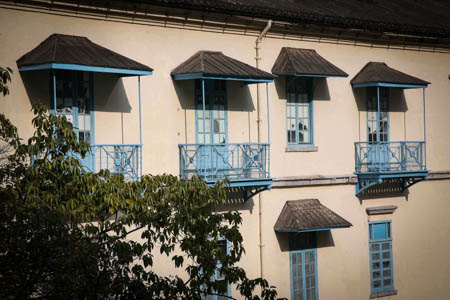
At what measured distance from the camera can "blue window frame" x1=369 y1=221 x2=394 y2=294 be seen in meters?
19.2

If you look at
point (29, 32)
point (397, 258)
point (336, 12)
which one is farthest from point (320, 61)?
point (29, 32)

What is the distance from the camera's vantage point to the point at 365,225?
19125mm

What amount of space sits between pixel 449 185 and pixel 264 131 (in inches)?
290

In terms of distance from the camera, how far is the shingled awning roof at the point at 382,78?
18.3 metres

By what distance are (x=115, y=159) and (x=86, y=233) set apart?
5300 millimetres

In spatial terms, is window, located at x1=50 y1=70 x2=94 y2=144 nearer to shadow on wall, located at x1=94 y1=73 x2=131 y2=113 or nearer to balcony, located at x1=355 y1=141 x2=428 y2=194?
shadow on wall, located at x1=94 y1=73 x2=131 y2=113

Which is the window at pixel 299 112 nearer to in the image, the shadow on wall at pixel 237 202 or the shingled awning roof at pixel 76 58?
the shadow on wall at pixel 237 202

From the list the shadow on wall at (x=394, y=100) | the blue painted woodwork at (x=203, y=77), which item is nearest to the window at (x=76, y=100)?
the blue painted woodwork at (x=203, y=77)

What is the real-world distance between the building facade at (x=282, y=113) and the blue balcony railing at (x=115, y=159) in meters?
0.05

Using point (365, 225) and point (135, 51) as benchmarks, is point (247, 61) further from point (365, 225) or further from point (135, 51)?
point (365, 225)

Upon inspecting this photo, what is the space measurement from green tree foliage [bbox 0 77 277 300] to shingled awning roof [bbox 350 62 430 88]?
9.45 meters

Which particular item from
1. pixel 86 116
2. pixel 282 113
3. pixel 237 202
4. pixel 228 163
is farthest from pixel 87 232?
pixel 282 113

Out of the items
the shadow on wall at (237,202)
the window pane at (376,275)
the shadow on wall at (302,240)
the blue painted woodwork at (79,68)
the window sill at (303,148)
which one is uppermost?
the blue painted woodwork at (79,68)

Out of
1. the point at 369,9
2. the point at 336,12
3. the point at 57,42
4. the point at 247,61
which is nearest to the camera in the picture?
the point at 57,42
